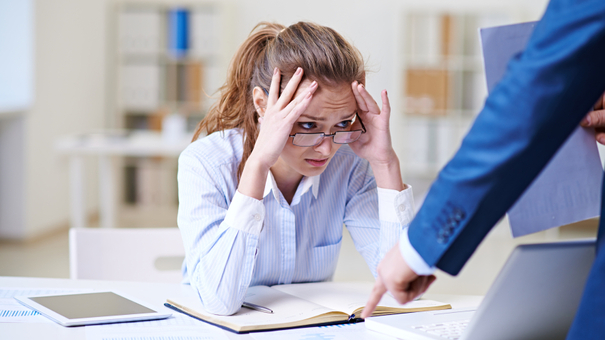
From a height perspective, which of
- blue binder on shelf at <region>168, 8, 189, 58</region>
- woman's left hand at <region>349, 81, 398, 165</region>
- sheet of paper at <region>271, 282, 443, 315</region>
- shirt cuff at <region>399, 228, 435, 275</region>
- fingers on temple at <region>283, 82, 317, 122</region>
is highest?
blue binder on shelf at <region>168, 8, 189, 58</region>

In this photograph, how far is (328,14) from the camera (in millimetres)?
5574

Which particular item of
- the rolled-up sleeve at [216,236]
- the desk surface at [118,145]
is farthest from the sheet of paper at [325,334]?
the desk surface at [118,145]

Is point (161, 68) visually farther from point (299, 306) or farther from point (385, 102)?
point (299, 306)

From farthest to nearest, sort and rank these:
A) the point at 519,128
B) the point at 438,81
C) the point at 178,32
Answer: the point at 178,32 < the point at 438,81 < the point at 519,128

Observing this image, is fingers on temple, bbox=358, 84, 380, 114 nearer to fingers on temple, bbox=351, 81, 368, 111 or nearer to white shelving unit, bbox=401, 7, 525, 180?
fingers on temple, bbox=351, 81, 368, 111

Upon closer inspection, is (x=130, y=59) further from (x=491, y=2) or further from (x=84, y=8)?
(x=491, y=2)

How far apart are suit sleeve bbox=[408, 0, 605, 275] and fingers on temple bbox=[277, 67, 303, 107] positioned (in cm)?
64

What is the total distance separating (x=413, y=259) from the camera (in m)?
0.71

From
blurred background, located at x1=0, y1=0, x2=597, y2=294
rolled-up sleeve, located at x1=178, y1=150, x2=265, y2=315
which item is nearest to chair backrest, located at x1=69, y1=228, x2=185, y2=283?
rolled-up sleeve, located at x1=178, y1=150, x2=265, y2=315

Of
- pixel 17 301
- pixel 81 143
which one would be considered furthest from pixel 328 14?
pixel 17 301

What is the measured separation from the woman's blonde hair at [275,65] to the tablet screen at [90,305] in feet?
1.30

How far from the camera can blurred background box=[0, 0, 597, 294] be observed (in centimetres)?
450

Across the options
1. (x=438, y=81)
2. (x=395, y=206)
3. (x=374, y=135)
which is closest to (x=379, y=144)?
(x=374, y=135)

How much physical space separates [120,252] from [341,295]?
0.62 metres
